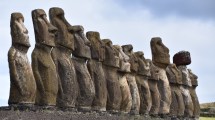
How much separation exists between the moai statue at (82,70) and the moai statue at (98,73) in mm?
445

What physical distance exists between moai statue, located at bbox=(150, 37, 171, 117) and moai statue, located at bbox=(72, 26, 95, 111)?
5.01 m

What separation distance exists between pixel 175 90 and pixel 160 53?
176 centimetres

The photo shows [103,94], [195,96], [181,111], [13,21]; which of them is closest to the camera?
[13,21]

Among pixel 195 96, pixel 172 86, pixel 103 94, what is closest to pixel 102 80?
pixel 103 94

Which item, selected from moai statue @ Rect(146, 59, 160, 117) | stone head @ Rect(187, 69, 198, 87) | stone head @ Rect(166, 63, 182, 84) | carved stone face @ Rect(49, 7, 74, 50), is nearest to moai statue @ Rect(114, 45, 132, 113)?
moai statue @ Rect(146, 59, 160, 117)

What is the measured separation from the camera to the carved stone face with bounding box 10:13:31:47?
13922mm

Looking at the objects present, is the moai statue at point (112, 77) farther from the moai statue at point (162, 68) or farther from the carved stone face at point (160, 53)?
the carved stone face at point (160, 53)

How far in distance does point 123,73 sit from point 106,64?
0.89 meters

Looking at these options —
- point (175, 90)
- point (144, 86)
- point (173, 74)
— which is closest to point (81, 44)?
point (144, 86)

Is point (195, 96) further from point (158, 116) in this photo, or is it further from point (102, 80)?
point (102, 80)

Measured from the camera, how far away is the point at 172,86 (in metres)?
21.8

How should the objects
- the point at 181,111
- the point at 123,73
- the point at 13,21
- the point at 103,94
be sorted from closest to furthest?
1. the point at 13,21
2. the point at 103,94
3. the point at 123,73
4. the point at 181,111

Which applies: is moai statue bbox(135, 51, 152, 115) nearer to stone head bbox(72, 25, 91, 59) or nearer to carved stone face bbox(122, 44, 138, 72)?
carved stone face bbox(122, 44, 138, 72)

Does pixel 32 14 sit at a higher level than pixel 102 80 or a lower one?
higher
